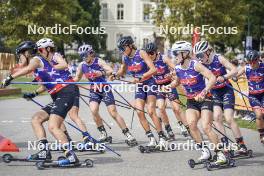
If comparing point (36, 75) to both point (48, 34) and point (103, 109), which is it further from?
point (48, 34)

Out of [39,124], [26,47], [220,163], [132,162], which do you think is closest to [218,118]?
[220,163]

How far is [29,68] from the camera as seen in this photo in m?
10.9

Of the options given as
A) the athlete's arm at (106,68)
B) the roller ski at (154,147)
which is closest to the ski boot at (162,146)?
the roller ski at (154,147)

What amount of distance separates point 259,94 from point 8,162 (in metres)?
5.79

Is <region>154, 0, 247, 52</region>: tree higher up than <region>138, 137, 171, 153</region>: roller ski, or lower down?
higher up

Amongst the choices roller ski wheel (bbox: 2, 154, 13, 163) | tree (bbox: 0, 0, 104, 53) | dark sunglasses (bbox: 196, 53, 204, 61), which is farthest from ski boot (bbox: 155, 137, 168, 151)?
tree (bbox: 0, 0, 104, 53)

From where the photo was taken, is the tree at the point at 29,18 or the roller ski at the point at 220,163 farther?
the tree at the point at 29,18

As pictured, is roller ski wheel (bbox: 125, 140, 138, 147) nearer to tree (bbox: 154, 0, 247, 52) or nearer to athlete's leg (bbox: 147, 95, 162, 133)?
athlete's leg (bbox: 147, 95, 162, 133)

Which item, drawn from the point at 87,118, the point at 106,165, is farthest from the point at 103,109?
the point at 106,165

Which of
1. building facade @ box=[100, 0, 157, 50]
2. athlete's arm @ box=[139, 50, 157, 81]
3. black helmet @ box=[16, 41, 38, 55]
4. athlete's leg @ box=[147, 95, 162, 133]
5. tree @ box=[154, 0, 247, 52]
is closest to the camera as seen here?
black helmet @ box=[16, 41, 38, 55]

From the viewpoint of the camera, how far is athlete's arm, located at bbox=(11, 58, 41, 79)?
1084 centimetres

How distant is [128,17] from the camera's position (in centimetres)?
9256

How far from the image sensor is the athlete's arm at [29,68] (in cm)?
1084

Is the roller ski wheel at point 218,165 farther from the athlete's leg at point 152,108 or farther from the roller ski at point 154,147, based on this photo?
the athlete's leg at point 152,108
